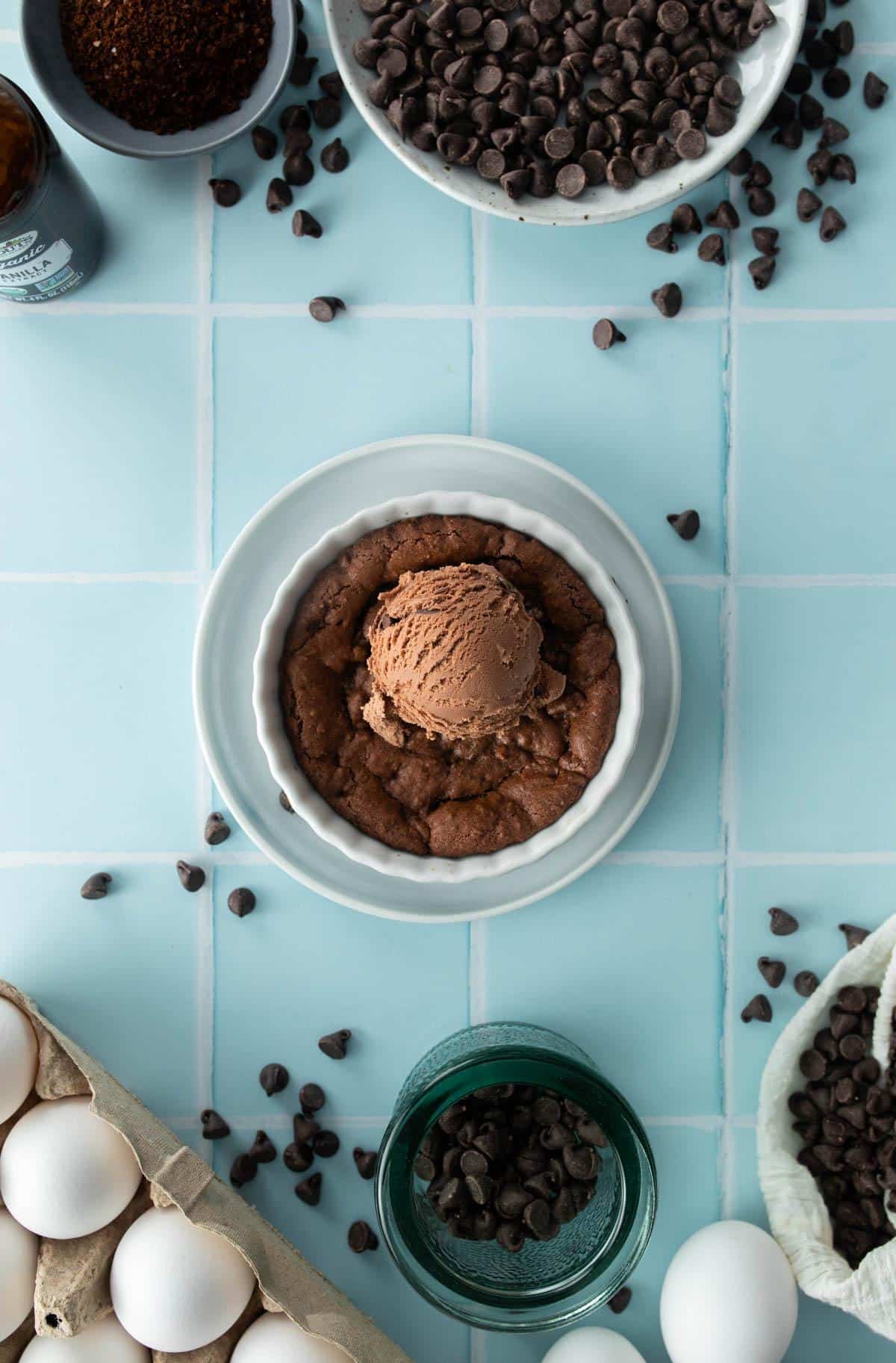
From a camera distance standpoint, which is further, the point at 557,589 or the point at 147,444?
the point at 147,444

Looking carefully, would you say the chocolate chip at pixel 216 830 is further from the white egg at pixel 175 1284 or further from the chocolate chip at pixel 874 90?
the chocolate chip at pixel 874 90

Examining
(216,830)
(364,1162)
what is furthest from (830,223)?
(364,1162)

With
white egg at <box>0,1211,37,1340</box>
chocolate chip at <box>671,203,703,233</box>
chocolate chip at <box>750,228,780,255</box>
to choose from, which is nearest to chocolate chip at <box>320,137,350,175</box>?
chocolate chip at <box>671,203,703,233</box>

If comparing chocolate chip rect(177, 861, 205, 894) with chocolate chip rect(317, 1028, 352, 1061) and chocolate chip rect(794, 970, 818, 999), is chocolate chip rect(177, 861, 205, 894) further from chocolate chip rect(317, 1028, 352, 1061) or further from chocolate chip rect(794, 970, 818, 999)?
chocolate chip rect(794, 970, 818, 999)

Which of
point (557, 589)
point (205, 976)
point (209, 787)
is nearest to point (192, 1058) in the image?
point (205, 976)

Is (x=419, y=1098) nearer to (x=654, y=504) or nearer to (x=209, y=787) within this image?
(x=209, y=787)
